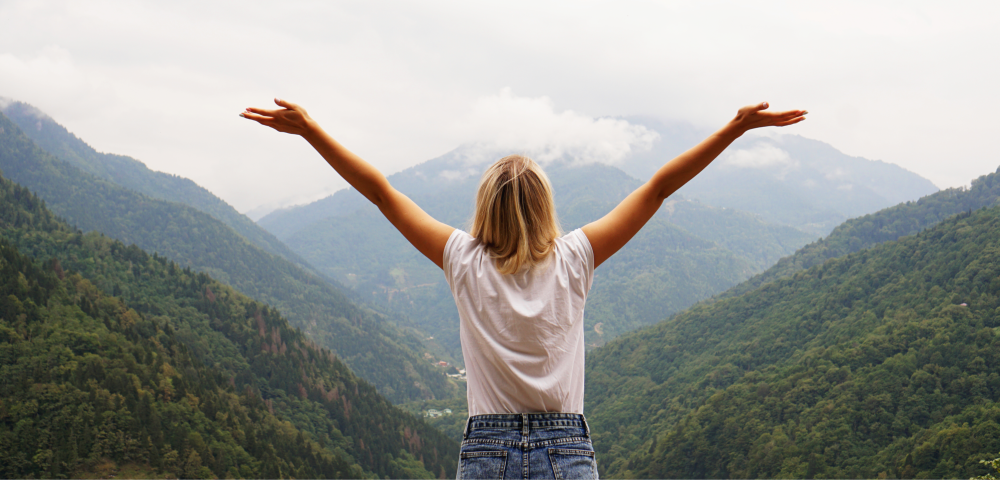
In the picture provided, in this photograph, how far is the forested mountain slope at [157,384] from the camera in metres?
61.7

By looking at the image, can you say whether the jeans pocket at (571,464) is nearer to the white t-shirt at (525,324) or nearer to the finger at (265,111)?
the white t-shirt at (525,324)

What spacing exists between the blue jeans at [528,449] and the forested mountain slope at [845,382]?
57.3 meters

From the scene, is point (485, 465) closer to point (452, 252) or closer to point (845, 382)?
point (452, 252)

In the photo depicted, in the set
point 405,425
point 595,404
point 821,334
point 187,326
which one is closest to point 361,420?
point 405,425

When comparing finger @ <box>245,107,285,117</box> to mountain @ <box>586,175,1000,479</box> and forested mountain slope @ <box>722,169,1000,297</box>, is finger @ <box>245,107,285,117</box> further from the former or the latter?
forested mountain slope @ <box>722,169,1000,297</box>

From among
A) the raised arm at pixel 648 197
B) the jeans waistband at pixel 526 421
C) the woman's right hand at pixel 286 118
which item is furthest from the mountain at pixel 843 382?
the woman's right hand at pixel 286 118

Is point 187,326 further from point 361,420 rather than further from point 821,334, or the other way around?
point 821,334

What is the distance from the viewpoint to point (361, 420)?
106 metres

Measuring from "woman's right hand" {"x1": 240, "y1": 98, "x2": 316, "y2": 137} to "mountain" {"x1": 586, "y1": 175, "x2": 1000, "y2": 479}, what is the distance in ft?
191

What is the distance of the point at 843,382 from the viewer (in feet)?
234

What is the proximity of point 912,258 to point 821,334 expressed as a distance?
18240mm

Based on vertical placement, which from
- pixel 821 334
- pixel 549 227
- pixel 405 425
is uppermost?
pixel 821 334

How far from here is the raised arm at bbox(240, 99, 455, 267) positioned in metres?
3.19

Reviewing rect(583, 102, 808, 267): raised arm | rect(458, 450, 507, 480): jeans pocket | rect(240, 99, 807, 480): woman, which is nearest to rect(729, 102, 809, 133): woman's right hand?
rect(583, 102, 808, 267): raised arm
